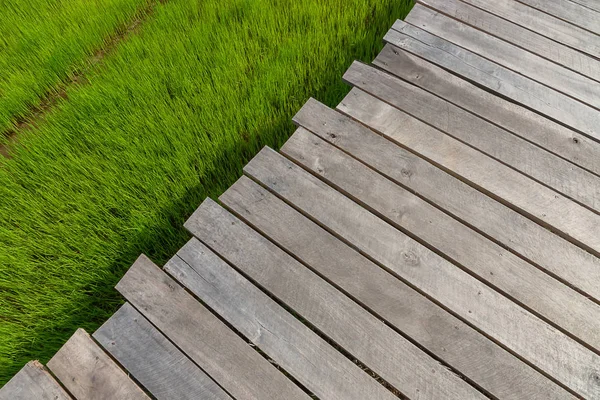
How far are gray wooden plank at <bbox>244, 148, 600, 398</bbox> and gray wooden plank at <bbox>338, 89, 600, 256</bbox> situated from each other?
39cm

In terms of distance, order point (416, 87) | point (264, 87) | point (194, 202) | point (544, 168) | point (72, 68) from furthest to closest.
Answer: point (72, 68), point (264, 87), point (416, 87), point (194, 202), point (544, 168)

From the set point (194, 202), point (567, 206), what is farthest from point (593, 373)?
point (194, 202)

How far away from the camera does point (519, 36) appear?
214 cm

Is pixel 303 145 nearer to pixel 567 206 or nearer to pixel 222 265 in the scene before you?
pixel 222 265

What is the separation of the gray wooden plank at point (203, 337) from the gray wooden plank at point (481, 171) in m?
1.05

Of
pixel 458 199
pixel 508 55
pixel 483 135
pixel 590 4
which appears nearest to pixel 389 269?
pixel 458 199

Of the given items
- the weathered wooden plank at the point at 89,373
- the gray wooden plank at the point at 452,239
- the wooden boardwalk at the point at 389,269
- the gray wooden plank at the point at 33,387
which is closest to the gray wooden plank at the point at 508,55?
the wooden boardwalk at the point at 389,269

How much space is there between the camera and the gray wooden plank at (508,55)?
1.92m

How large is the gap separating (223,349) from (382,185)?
86 cm

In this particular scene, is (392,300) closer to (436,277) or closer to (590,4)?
(436,277)

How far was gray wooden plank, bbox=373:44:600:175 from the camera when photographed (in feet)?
5.61

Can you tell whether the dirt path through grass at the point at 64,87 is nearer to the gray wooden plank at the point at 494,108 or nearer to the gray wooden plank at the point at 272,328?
the gray wooden plank at the point at 272,328

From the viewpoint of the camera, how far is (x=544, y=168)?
1651mm

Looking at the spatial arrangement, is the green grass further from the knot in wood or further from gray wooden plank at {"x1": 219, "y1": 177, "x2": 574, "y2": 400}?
the knot in wood
